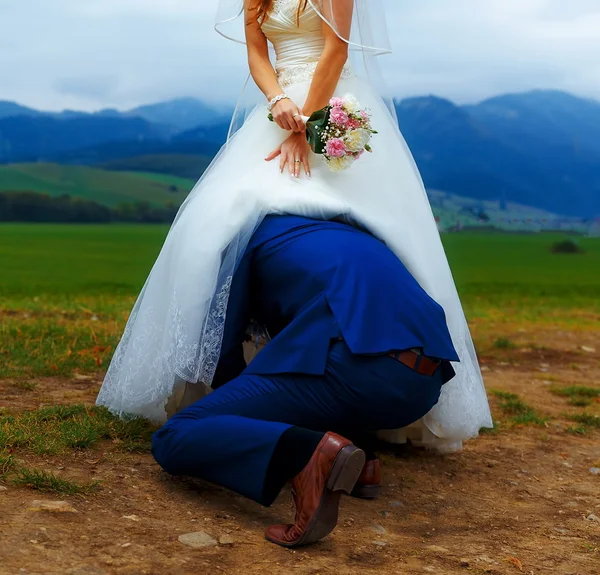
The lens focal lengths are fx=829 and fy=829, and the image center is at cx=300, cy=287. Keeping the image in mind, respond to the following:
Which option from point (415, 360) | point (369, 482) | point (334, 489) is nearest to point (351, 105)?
point (415, 360)

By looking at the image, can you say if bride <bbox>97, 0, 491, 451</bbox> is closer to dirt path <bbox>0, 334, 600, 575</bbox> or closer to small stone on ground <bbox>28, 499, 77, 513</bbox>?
dirt path <bbox>0, 334, 600, 575</bbox>

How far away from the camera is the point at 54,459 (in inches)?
106

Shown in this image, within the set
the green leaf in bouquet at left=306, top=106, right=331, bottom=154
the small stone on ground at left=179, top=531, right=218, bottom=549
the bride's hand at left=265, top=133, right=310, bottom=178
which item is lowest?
the small stone on ground at left=179, top=531, right=218, bottom=549

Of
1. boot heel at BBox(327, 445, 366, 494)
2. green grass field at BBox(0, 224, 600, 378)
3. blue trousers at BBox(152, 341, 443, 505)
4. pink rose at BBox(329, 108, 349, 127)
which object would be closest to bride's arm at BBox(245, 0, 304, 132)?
pink rose at BBox(329, 108, 349, 127)

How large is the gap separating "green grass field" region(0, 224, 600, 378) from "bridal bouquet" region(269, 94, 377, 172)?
6.71 feet

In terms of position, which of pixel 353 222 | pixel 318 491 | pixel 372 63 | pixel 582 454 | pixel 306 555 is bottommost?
pixel 582 454

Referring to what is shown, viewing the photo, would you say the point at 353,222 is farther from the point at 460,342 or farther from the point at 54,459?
the point at 54,459

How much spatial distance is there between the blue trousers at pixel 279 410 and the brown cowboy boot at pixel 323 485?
14cm

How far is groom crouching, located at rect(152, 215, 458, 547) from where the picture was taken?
7.25 ft

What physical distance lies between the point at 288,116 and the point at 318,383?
3.40ft

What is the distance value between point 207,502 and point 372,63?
1827 mm

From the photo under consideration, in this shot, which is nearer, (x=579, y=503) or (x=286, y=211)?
(x=286, y=211)

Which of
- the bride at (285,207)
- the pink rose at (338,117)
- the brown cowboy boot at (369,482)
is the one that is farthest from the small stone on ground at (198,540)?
the pink rose at (338,117)

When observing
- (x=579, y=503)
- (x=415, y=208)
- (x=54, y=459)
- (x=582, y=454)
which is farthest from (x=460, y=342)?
(x=54, y=459)
